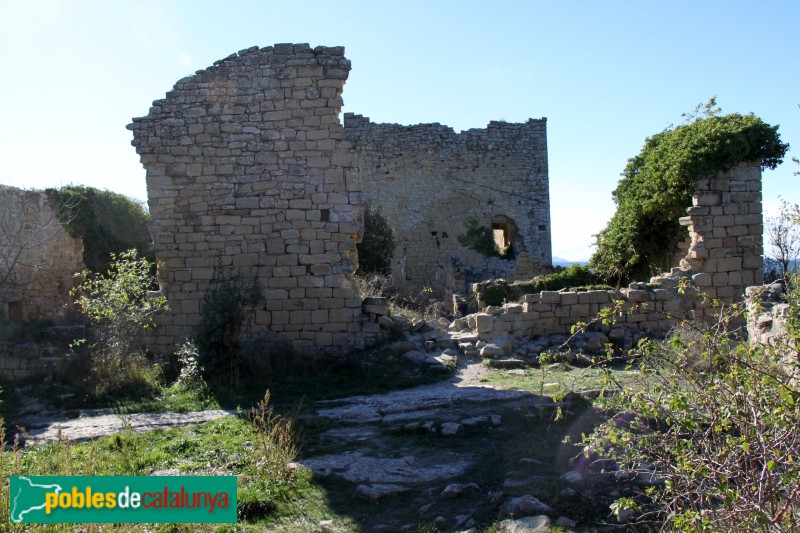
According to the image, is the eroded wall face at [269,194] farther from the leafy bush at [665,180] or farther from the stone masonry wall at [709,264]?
the leafy bush at [665,180]

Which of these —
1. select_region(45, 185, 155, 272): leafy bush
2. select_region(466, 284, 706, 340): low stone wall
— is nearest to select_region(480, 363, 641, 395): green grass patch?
select_region(466, 284, 706, 340): low stone wall

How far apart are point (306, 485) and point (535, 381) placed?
14.2 ft

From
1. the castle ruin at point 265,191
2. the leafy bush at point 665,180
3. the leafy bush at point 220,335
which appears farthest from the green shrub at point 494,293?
the leafy bush at point 220,335

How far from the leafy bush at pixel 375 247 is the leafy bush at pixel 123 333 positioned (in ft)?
28.1

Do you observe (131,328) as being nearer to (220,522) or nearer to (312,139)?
(312,139)

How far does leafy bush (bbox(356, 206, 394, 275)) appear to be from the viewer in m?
18.2

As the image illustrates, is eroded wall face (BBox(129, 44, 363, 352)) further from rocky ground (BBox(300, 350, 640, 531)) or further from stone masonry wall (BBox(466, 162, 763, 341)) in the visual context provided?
stone masonry wall (BBox(466, 162, 763, 341))

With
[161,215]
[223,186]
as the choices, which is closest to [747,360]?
[223,186]

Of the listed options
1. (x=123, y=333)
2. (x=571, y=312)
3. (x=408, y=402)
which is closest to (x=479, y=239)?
(x=571, y=312)

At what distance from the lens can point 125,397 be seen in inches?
320

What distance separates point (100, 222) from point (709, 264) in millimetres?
12914

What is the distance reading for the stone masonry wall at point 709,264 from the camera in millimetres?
10422

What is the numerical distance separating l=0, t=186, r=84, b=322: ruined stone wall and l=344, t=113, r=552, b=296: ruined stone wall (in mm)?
10190

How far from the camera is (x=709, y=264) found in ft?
34.3
